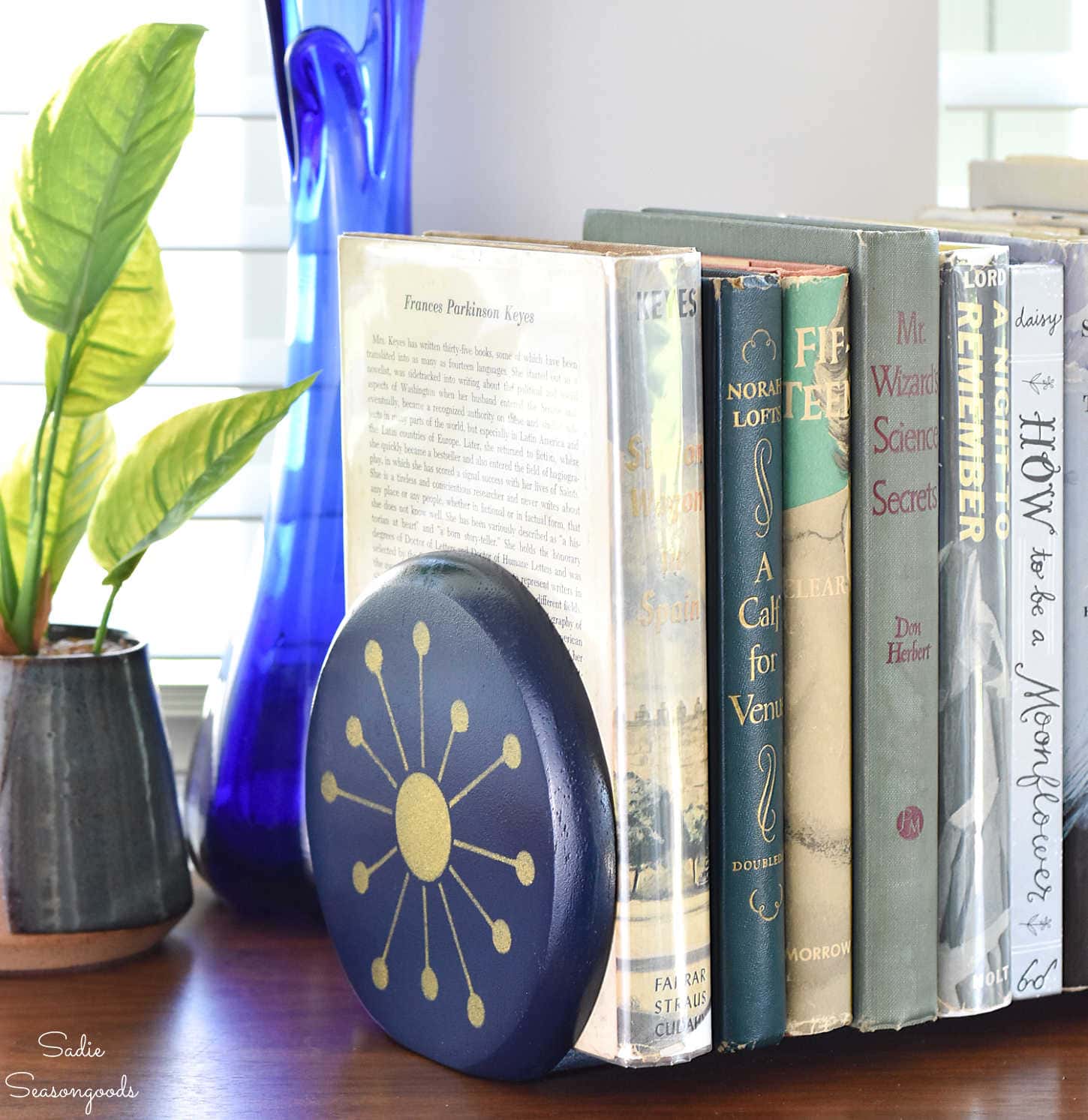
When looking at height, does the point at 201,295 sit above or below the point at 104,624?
above

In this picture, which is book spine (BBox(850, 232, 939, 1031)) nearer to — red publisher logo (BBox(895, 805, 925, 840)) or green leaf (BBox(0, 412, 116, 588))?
red publisher logo (BBox(895, 805, 925, 840))

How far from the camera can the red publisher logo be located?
0.61m

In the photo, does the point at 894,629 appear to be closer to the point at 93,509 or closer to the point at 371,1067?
the point at 371,1067

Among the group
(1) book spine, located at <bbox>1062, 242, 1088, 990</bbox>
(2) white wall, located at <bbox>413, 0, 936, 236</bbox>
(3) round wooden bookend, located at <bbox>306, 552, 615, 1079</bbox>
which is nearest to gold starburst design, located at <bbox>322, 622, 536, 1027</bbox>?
(3) round wooden bookend, located at <bbox>306, 552, 615, 1079</bbox>

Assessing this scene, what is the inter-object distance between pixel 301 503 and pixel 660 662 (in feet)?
0.91

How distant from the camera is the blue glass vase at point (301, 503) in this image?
747 mm

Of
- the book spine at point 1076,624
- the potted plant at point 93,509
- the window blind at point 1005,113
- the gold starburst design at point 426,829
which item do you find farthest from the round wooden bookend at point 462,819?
the window blind at point 1005,113

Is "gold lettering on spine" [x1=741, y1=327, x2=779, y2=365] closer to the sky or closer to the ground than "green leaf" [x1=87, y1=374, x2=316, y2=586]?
closer to the sky

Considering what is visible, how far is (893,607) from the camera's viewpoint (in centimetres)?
60

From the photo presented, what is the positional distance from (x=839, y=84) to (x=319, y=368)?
0.36 metres

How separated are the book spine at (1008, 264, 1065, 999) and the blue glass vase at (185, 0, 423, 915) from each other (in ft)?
1.01

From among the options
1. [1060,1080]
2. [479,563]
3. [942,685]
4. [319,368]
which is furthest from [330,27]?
[1060,1080]

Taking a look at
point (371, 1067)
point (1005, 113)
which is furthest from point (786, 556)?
point (1005, 113)

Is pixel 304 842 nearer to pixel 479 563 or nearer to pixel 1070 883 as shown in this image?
pixel 479 563
